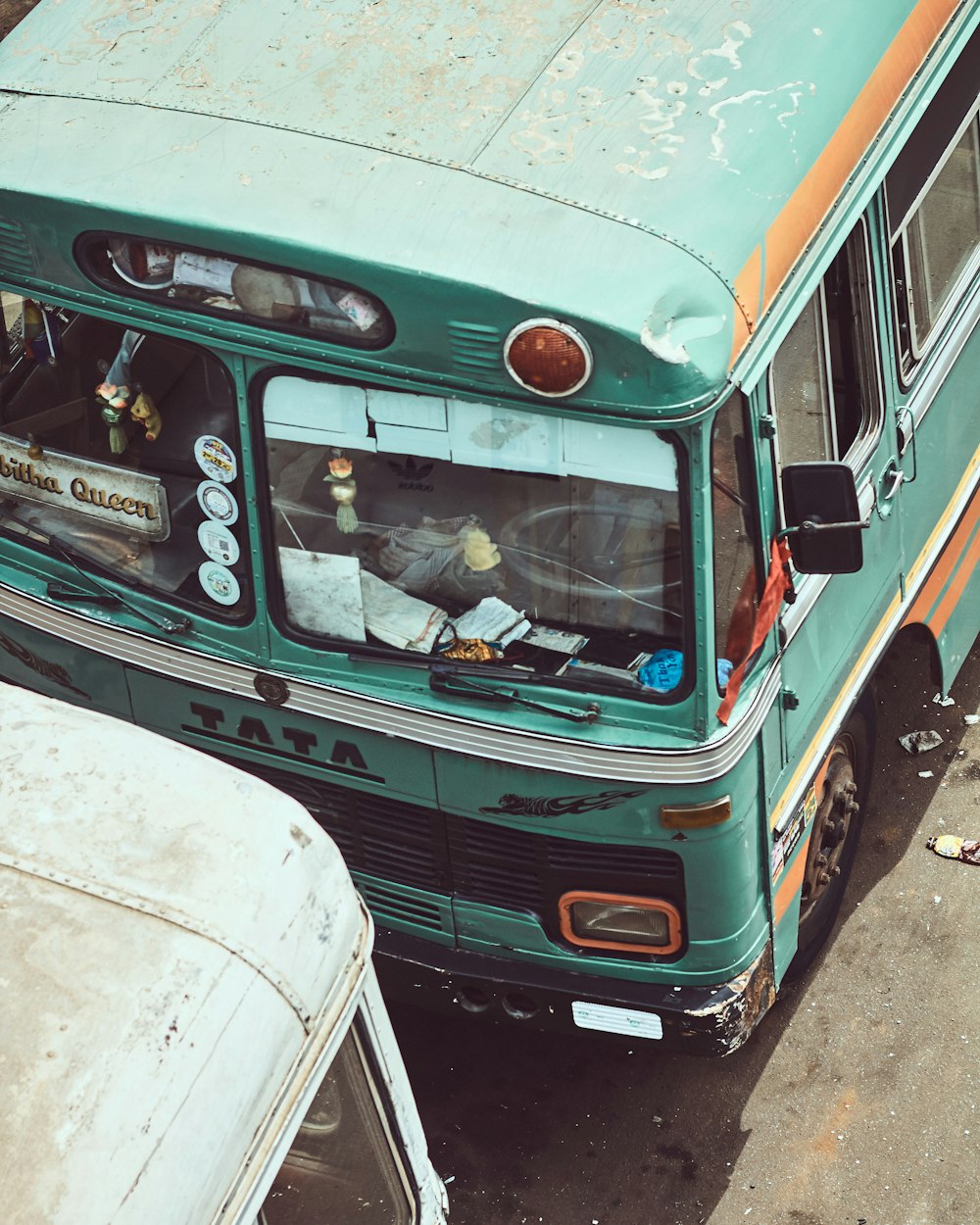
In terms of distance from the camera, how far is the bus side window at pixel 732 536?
11.3 feet

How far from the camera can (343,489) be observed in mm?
3723

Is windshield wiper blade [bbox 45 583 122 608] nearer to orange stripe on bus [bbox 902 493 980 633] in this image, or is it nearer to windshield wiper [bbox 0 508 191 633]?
windshield wiper [bbox 0 508 191 633]

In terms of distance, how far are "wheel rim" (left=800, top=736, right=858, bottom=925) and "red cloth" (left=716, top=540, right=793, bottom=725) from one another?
1.21m

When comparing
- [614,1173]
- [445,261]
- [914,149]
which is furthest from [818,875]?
[445,261]

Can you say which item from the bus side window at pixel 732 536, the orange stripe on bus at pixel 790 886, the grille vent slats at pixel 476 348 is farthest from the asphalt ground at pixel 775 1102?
the grille vent slats at pixel 476 348

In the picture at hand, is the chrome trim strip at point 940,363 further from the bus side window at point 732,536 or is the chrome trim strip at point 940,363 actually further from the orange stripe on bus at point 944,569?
the bus side window at point 732,536

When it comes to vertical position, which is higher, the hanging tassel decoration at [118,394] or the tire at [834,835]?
the hanging tassel decoration at [118,394]

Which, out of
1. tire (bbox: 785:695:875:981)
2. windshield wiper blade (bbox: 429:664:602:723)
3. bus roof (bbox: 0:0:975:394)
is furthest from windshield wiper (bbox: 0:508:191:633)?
tire (bbox: 785:695:875:981)

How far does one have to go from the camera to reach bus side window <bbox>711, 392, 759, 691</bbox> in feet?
11.3

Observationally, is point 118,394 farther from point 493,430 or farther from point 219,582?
point 493,430

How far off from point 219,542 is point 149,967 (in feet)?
5.97

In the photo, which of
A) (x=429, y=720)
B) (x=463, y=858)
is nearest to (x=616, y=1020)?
(x=463, y=858)

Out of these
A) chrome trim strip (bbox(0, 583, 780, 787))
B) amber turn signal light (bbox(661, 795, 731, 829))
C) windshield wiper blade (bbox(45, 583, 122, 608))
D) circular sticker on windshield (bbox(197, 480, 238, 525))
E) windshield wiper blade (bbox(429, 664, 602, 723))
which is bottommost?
amber turn signal light (bbox(661, 795, 731, 829))

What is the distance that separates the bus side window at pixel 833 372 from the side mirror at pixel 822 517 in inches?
8.3
